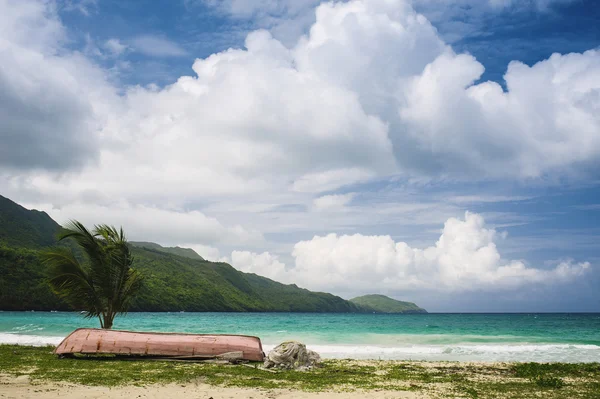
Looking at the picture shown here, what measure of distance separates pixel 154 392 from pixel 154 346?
6.37m

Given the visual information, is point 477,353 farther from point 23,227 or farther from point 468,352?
point 23,227

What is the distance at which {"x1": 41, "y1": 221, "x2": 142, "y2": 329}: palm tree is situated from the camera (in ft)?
56.3

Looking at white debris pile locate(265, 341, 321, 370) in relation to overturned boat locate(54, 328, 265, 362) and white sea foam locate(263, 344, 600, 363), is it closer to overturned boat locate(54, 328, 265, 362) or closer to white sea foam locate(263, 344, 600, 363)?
overturned boat locate(54, 328, 265, 362)

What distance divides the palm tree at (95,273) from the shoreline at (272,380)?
251cm

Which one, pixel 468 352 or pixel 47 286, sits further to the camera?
pixel 47 286

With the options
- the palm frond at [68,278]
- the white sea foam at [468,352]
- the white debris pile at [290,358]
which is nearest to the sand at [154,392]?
the white debris pile at [290,358]

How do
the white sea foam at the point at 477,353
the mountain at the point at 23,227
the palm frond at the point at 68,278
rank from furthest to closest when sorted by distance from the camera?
the mountain at the point at 23,227, the white sea foam at the point at 477,353, the palm frond at the point at 68,278

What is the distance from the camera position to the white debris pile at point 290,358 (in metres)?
14.6

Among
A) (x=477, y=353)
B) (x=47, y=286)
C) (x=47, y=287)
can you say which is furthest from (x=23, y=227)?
(x=477, y=353)

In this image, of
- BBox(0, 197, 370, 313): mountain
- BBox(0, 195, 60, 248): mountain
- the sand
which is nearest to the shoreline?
the sand

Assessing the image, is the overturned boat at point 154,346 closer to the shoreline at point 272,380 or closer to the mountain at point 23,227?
the shoreline at point 272,380

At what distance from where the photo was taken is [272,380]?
12.1 meters

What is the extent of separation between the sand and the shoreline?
2cm

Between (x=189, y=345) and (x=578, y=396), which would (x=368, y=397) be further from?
(x=189, y=345)
